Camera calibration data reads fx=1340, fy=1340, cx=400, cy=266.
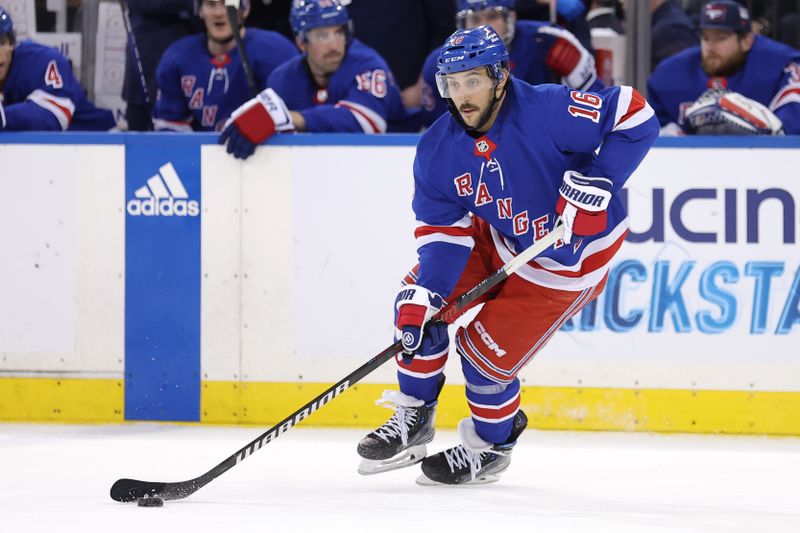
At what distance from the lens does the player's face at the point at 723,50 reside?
479 cm

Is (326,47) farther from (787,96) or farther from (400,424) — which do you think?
(400,424)

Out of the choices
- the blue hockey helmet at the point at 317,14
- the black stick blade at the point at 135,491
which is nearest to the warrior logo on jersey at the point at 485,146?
the black stick blade at the point at 135,491

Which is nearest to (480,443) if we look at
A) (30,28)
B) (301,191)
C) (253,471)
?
(253,471)

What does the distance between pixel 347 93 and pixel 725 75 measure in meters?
1.37

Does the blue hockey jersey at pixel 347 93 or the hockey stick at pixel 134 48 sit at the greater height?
the hockey stick at pixel 134 48

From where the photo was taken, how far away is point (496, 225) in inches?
132

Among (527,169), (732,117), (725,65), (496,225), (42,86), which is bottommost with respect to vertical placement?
(496,225)

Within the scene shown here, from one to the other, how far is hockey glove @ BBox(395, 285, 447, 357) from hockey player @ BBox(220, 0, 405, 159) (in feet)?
4.48

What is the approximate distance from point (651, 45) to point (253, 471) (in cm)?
250

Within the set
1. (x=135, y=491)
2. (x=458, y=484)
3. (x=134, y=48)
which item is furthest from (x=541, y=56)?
(x=135, y=491)

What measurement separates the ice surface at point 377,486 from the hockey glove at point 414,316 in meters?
0.39

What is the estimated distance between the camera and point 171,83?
16.5 ft

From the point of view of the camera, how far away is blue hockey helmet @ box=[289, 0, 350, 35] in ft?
15.5

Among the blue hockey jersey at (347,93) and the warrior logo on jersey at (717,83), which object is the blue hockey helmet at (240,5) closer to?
the blue hockey jersey at (347,93)
